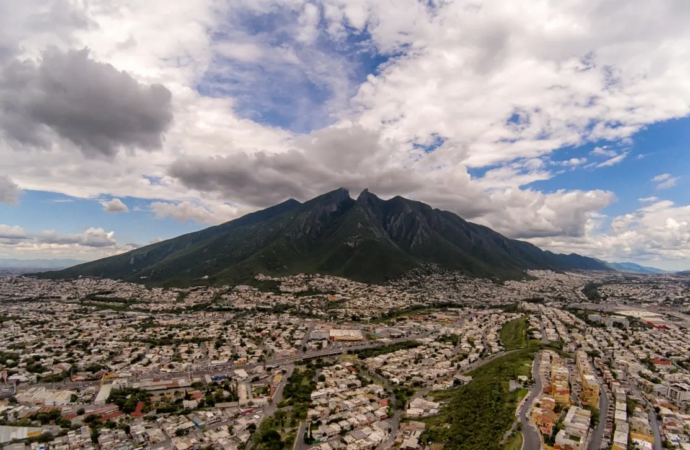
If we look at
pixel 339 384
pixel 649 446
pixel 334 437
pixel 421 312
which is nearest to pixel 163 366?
pixel 339 384

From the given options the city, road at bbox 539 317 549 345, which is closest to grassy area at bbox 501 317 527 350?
the city

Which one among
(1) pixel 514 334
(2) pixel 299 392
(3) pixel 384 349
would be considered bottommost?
(2) pixel 299 392

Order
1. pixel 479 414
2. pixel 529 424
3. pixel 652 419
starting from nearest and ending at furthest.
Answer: pixel 529 424 → pixel 479 414 → pixel 652 419

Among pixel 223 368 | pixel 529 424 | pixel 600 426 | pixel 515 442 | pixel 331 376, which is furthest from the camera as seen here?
pixel 223 368

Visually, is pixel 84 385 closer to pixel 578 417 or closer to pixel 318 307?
pixel 578 417

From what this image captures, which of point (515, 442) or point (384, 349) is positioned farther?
point (384, 349)

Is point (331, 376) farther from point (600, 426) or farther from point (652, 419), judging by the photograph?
point (652, 419)

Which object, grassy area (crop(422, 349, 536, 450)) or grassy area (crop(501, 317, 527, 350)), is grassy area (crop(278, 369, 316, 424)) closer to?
grassy area (crop(422, 349, 536, 450))

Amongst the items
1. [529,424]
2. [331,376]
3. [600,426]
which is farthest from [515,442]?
[331,376]
